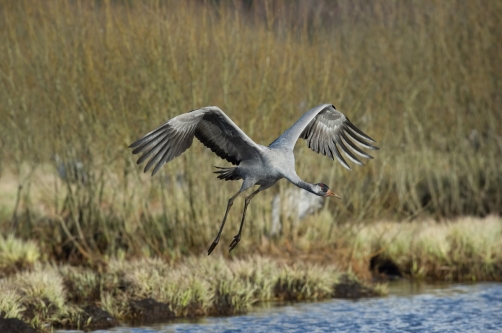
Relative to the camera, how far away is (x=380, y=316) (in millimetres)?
10680

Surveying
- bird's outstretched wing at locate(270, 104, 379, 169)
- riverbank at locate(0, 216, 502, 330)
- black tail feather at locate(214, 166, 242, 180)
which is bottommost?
riverbank at locate(0, 216, 502, 330)

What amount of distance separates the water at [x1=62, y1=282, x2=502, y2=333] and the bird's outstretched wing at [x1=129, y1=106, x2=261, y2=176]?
83.0 inches

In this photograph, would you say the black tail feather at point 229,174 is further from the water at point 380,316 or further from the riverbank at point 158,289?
the riverbank at point 158,289

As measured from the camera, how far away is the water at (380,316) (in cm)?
998

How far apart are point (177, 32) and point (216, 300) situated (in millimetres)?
3977

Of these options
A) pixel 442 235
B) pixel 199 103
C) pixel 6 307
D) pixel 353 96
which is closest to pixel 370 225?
pixel 442 235

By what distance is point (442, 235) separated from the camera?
44.6 feet

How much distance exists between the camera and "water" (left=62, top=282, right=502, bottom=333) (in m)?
9.98

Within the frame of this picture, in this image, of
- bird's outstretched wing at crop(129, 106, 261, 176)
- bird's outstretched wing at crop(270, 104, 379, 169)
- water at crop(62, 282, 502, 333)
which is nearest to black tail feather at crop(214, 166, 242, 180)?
bird's outstretched wing at crop(129, 106, 261, 176)

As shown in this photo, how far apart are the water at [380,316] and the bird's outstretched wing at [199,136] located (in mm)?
2107

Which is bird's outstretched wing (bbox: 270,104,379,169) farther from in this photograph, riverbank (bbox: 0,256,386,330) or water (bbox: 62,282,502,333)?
riverbank (bbox: 0,256,386,330)

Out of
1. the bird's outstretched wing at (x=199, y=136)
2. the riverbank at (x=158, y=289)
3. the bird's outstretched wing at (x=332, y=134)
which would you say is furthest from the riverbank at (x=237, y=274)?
the bird's outstretched wing at (x=199, y=136)

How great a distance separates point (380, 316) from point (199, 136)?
3307mm

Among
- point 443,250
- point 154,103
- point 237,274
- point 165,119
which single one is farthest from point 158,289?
point 443,250
